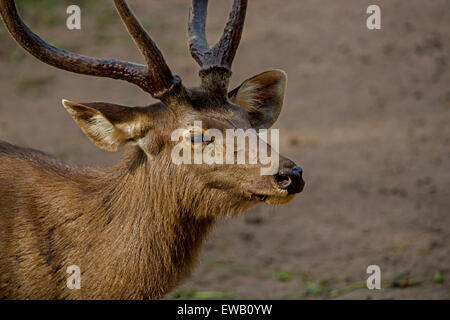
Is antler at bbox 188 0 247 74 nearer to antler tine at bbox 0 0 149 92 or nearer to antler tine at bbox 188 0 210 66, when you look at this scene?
antler tine at bbox 188 0 210 66

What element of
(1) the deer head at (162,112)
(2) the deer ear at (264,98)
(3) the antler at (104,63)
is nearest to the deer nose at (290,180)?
(1) the deer head at (162,112)

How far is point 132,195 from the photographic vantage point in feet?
15.6

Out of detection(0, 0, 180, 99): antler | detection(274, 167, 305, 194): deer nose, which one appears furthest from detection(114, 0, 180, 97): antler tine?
detection(274, 167, 305, 194): deer nose

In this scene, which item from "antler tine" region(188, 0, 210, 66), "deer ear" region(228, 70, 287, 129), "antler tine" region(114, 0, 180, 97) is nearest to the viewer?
"antler tine" region(114, 0, 180, 97)

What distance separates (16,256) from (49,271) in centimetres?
26

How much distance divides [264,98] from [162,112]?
100cm

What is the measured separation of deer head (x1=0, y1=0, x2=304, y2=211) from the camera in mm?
4379

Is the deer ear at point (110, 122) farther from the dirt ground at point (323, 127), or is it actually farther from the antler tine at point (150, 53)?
the dirt ground at point (323, 127)

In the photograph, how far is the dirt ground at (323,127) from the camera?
711 centimetres

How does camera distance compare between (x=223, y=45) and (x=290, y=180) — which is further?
(x=223, y=45)

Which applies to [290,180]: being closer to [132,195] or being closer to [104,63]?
[132,195]

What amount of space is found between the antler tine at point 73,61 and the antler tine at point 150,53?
0.24 feet

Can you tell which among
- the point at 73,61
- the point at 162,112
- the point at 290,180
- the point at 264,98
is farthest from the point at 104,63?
the point at 290,180

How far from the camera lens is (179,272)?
476 centimetres
